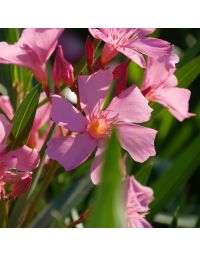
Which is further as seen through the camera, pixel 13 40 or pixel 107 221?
pixel 13 40

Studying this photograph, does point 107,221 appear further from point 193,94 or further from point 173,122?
point 193,94

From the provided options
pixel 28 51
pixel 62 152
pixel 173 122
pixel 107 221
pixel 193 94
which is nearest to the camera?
pixel 107 221

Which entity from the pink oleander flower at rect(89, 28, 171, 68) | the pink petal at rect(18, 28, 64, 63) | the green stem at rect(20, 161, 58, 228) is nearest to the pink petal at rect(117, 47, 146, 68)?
the pink oleander flower at rect(89, 28, 171, 68)

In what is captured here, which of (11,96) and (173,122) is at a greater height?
(11,96)

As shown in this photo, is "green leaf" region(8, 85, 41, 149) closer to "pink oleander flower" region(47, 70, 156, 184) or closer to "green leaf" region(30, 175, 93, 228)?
"pink oleander flower" region(47, 70, 156, 184)

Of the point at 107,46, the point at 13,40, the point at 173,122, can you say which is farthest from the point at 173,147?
the point at 107,46

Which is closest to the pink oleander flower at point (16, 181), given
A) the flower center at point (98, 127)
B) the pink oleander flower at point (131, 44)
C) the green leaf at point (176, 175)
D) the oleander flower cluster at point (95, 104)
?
the oleander flower cluster at point (95, 104)

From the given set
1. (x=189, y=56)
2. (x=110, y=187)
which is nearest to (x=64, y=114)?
(x=110, y=187)
